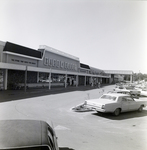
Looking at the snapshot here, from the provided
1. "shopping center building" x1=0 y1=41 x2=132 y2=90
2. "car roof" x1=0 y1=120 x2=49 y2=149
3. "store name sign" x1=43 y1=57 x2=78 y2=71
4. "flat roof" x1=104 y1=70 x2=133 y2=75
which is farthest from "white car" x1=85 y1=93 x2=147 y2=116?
"flat roof" x1=104 y1=70 x2=133 y2=75

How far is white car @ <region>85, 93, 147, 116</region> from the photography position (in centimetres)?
898

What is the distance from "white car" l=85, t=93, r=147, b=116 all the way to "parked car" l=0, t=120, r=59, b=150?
636 cm

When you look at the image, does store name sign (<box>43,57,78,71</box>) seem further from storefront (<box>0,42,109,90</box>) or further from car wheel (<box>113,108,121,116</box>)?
car wheel (<box>113,108,121,116</box>)

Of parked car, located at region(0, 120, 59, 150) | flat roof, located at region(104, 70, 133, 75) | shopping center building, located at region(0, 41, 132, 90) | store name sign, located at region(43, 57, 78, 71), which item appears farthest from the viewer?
flat roof, located at region(104, 70, 133, 75)

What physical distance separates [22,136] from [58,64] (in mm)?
31091

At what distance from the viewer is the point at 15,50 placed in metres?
21.3

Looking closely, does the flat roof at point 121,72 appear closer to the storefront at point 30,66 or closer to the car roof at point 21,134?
the storefront at point 30,66

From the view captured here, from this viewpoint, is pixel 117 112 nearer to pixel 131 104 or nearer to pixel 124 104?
pixel 124 104

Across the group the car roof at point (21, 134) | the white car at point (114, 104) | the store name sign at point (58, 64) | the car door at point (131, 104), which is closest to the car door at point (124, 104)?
the white car at point (114, 104)

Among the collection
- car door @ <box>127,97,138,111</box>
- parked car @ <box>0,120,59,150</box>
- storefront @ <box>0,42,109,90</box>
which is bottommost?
car door @ <box>127,97,138,111</box>

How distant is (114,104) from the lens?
9289 mm

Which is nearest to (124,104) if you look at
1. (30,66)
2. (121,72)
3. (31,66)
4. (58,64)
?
(30,66)

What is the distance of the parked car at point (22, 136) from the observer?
239 centimetres

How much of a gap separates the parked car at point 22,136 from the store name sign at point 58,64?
25.9 metres
